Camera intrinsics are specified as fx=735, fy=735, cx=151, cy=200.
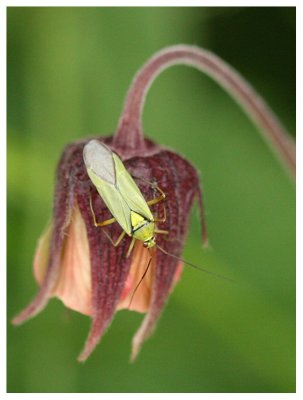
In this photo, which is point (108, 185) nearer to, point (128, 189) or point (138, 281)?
point (128, 189)

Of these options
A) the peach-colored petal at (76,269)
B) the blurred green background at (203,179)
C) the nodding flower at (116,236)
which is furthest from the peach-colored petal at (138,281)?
the blurred green background at (203,179)

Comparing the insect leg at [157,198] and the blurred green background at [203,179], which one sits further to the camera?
the blurred green background at [203,179]

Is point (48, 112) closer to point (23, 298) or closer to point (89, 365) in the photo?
point (23, 298)

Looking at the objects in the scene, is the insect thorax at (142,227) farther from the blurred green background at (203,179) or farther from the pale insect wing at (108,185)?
the blurred green background at (203,179)

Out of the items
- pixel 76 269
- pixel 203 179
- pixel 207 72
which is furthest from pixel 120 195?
pixel 203 179

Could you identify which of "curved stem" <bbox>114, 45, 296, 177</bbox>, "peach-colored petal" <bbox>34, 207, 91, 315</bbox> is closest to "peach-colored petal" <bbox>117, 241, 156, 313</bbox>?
"peach-colored petal" <bbox>34, 207, 91, 315</bbox>
